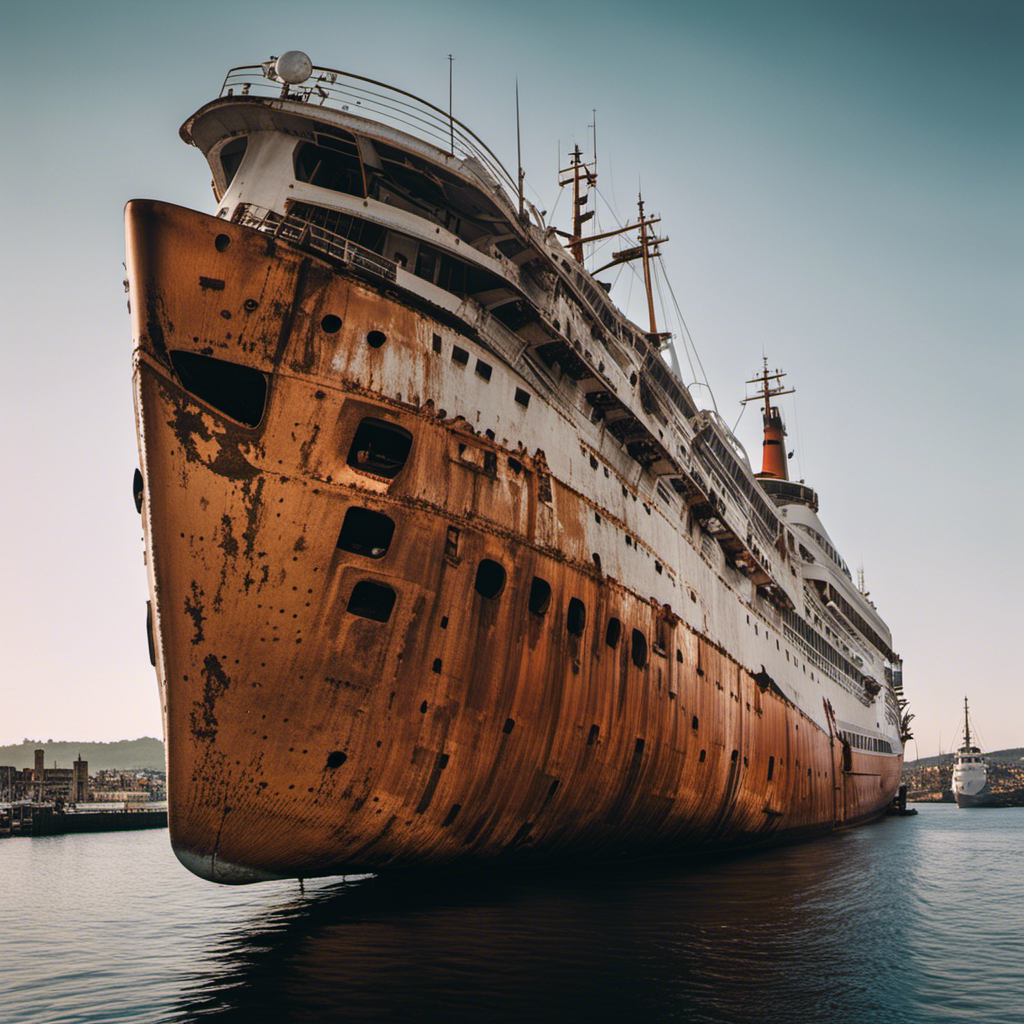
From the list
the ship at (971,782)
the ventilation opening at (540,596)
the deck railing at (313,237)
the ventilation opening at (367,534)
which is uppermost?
the deck railing at (313,237)

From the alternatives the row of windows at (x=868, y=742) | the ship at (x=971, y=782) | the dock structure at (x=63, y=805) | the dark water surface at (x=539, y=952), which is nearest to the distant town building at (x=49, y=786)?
the dock structure at (x=63, y=805)

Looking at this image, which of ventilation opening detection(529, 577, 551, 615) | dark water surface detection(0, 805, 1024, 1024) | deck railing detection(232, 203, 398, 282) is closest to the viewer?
dark water surface detection(0, 805, 1024, 1024)

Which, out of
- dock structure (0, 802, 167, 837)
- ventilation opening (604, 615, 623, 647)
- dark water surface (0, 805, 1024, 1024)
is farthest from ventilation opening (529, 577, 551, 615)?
dock structure (0, 802, 167, 837)

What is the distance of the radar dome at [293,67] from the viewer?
13.4m

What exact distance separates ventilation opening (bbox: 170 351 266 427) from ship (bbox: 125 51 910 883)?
41 mm

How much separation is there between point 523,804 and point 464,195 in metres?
10.7

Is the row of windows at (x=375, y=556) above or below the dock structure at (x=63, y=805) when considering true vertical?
above

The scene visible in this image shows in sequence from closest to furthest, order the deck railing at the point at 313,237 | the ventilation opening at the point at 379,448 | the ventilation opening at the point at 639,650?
1. the ventilation opening at the point at 379,448
2. the deck railing at the point at 313,237
3. the ventilation opening at the point at 639,650

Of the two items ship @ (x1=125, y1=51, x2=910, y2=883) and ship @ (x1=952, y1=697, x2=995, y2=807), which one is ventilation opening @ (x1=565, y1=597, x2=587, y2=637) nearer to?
ship @ (x1=125, y1=51, x2=910, y2=883)

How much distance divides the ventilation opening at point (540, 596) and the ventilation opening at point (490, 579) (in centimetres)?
80

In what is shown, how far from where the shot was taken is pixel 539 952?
10.6m

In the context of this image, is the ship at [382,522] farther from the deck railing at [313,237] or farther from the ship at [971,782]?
the ship at [971,782]

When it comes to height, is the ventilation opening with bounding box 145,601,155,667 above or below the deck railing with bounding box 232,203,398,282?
below

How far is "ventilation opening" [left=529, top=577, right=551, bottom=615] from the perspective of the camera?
547 inches
